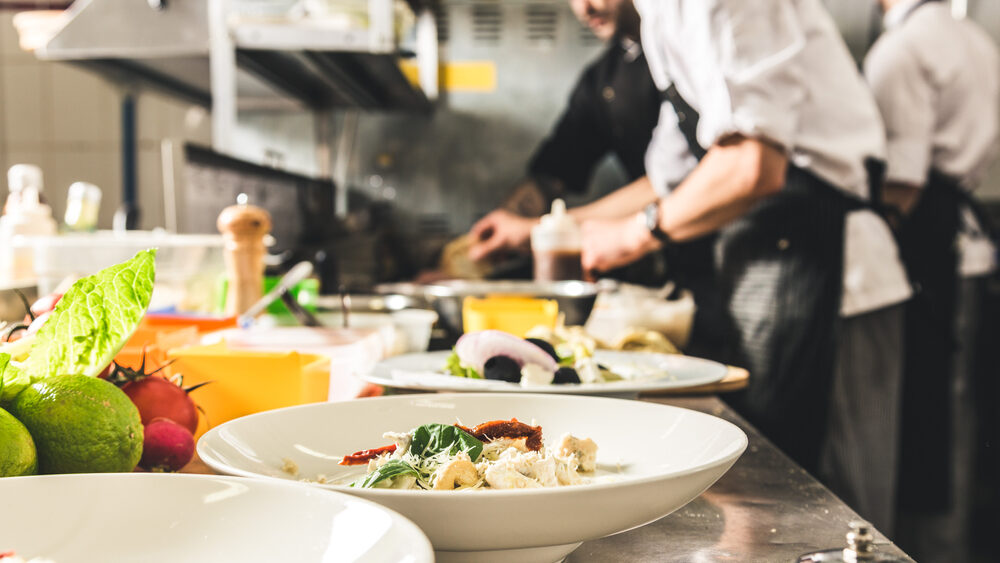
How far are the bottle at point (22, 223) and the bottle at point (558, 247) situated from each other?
111 cm

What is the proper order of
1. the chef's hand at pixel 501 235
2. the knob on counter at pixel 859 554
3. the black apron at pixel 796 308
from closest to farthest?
the knob on counter at pixel 859 554, the black apron at pixel 796 308, the chef's hand at pixel 501 235

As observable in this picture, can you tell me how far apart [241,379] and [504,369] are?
30 cm

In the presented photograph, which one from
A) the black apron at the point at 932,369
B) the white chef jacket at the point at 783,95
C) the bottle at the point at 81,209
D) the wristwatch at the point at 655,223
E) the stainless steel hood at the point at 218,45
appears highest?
the stainless steel hood at the point at 218,45

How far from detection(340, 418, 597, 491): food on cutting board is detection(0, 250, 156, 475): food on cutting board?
180 millimetres

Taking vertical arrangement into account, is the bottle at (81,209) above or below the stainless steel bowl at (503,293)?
above

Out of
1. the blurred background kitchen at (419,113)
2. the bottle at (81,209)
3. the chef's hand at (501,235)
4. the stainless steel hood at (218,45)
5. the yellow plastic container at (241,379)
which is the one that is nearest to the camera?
the yellow plastic container at (241,379)

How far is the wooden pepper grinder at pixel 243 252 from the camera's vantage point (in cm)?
132

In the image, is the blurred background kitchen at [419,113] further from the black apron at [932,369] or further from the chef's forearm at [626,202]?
the black apron at [932,369]

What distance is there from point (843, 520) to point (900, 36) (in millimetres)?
2563

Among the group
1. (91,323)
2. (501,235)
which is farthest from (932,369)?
(91,323)

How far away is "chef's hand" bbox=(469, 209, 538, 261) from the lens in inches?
126

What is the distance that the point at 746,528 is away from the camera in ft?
2.12

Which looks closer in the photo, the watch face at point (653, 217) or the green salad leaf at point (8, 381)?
the green salad leaf at point (8, 381)

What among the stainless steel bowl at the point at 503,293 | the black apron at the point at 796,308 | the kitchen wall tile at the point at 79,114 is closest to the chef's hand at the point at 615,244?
the black apron at the point at 796,308
